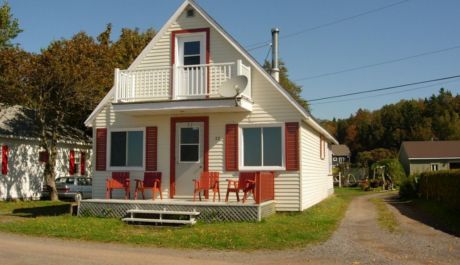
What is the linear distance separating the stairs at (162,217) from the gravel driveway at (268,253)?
292cm

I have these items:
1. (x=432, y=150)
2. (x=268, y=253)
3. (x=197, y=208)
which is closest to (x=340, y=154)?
(x=432, y=150)

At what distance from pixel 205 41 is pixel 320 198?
9.45 meters

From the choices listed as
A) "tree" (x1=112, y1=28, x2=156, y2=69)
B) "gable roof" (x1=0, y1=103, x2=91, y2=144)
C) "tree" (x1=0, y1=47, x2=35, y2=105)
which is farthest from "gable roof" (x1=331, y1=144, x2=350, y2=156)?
"tree" (x1=0, y1=47, x2=35, y2=105)

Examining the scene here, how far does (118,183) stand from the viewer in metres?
17.8

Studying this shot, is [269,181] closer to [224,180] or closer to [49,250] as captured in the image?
[224,180]

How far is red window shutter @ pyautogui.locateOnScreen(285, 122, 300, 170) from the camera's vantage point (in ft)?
55.2

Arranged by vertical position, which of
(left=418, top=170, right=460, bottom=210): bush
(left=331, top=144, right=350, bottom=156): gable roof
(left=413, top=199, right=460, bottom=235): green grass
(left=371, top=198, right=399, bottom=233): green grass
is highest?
(left=331, top=144, right=350, bottom=156): gable roof

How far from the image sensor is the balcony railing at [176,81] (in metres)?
17.3

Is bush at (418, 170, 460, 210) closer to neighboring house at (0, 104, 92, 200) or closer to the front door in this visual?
the front door

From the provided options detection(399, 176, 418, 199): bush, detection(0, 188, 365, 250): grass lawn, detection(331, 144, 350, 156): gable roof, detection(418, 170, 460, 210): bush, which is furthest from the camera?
detection(331, 144, 350, 156): gable roof

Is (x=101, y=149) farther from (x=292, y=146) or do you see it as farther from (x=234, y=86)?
(x=292, y=146)

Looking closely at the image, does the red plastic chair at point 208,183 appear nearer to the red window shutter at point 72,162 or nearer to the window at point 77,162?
the red window shutter at point 72,162

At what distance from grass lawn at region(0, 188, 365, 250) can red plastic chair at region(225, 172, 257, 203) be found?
3.58 feet

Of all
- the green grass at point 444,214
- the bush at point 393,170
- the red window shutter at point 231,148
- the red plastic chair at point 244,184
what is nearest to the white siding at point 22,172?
the red window shutter at point 231,148
